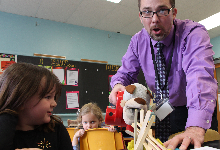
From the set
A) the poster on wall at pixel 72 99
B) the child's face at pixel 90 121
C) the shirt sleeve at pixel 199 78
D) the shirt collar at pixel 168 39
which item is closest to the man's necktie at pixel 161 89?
the shirt collar at pixel 168 39

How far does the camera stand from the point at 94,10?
9.51 ft

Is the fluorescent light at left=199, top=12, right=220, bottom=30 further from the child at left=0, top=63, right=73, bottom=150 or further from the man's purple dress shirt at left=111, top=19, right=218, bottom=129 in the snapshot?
the child at left=0, top=63, right=73, bottom=150

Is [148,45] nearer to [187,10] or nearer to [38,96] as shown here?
[38,96]

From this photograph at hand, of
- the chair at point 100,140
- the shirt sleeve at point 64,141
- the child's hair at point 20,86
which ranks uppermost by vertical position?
the child's hair at point 20,86

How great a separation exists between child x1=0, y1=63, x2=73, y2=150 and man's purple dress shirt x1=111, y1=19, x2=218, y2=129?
0.45 metres

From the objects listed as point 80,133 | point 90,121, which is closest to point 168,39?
point 80,133

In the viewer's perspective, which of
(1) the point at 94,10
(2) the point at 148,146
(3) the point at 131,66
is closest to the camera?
(2) the point at 148,146

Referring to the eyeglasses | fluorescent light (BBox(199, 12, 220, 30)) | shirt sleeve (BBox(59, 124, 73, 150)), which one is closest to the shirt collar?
the eyeglasses

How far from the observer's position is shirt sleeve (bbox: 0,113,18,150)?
53 centimetres

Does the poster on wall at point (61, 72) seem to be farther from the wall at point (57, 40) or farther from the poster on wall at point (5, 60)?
the poster on wall at point (5, 60)

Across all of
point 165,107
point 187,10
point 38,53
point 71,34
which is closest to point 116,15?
point 71,34

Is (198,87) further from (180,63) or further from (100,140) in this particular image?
(100,140)

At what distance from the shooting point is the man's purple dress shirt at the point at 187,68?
27.1 inches

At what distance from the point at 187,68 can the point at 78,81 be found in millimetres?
2486
